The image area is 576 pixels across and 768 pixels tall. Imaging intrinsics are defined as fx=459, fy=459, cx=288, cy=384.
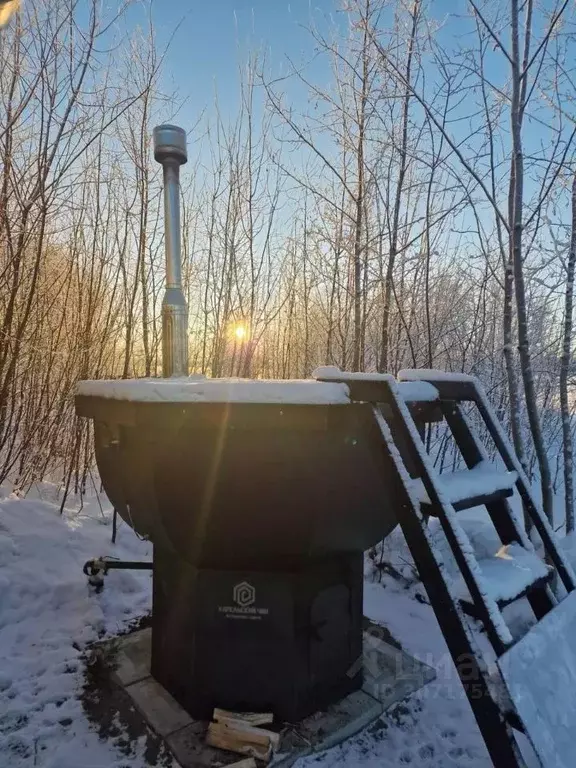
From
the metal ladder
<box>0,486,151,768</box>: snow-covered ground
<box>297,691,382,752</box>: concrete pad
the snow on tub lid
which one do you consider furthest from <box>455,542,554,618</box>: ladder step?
<box>0,486,151,768</box>: snow-covered ground

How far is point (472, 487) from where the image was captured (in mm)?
1671

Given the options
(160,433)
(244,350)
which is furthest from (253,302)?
(160,433)

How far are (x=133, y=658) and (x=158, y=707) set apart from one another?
42 cm

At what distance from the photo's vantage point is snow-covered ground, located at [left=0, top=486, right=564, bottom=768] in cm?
182

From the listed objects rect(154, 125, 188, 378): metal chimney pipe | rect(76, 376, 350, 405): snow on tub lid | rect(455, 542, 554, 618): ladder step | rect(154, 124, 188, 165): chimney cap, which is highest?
rect(154, 124, 188, 165): chimney cap

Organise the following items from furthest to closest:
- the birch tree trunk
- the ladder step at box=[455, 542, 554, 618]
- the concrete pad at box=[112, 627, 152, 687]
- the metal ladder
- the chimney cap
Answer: the birch tree trunk, the chimney cap, the concrete pad at box=[112, 627, 152, 687], the ladder step at box=[455, 542, 554, 618], the metal ladder

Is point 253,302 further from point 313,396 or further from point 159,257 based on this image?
point 313,396

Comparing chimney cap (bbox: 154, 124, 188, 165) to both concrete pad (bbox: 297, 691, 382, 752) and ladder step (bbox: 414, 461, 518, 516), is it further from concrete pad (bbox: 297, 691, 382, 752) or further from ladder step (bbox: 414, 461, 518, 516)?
concrete pad (bbox: 297, 691, 382, 752)

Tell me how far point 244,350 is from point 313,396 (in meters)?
4.98

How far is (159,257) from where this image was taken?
16.2ft

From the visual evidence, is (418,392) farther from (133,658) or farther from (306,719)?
(133,658)

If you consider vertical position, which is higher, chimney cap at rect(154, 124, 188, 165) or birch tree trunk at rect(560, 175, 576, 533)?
chimney cap at rect(154, 124, 188, 165)

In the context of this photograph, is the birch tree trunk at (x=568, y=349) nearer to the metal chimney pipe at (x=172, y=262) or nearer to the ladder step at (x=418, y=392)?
the ladder step at (x=418, y=392)

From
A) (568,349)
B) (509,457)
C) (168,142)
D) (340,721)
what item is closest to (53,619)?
(340,721)
